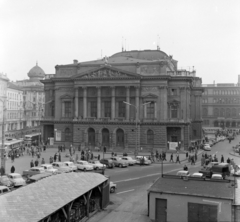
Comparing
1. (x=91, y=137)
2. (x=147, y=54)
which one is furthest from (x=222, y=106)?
(x=91, y=137)

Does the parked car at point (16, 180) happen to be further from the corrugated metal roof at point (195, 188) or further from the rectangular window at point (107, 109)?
the rectangular window at point (107, 109)

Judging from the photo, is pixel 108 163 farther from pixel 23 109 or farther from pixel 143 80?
pixel 23 109

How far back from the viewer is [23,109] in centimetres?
11969

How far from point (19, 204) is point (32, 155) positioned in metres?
40.9

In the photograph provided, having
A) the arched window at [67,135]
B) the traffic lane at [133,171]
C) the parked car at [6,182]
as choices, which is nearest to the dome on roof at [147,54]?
the arched window at [67,135]

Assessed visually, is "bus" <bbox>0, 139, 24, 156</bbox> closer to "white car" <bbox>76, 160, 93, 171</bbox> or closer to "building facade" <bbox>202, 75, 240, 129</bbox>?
"white car" <bbox>76, 160, 93, 171</bbox>

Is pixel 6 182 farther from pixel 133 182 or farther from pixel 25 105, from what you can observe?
pixel 25 105

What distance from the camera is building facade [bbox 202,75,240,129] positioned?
140m

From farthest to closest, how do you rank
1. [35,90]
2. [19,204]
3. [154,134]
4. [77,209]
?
[35,90] < [154,134] < [77,209] < [19,204]

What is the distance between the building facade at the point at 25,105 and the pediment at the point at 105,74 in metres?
34.6

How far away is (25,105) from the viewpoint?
123 m

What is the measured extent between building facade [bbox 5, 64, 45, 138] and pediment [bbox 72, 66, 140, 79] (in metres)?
34.6

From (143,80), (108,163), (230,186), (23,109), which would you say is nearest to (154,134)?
(143,80)

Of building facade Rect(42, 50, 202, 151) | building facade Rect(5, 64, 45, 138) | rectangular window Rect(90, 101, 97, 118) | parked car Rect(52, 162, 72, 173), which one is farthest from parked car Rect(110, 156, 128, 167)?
building facade Rect(5, 64, 45, 138)
